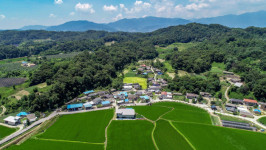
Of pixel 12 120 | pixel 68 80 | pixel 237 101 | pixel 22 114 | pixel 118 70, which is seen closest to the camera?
pixel 12 120

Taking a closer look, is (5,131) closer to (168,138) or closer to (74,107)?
(74,107)

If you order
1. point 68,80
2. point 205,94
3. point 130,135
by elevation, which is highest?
point 68,80

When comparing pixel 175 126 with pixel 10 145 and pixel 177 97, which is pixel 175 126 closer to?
pixel 177 97

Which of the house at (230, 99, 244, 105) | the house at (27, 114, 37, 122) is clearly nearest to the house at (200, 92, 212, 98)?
the house at (230, 99, 244, 105)

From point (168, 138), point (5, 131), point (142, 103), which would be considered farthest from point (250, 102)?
point (5, 131)

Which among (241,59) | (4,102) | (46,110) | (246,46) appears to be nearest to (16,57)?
(4,102)

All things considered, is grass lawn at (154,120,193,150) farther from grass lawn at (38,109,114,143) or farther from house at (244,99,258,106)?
house at (244,99,258,106)
